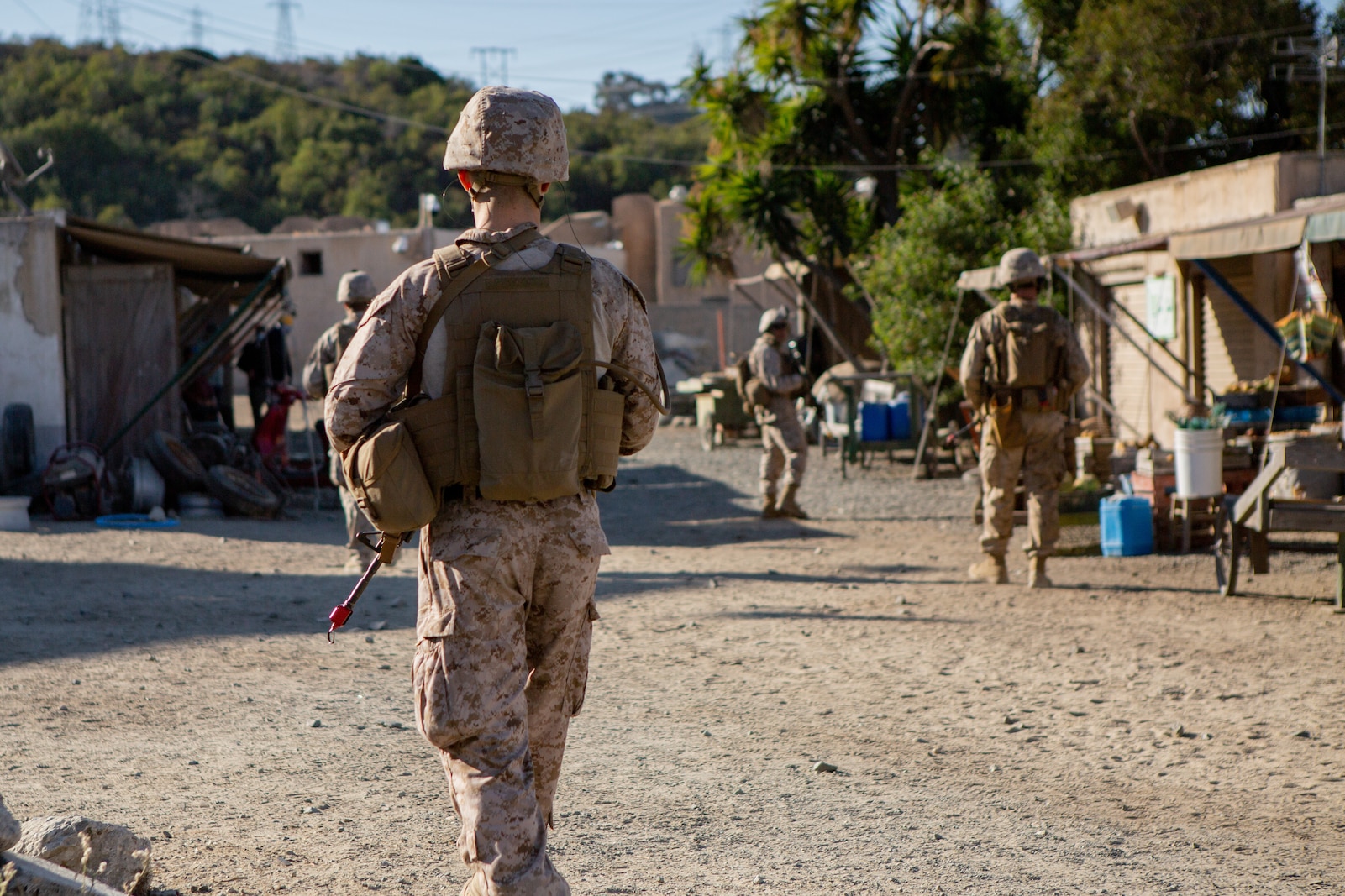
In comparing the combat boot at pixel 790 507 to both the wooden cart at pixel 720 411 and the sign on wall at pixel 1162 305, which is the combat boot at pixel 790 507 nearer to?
the sign on wall at pixel 1162 305

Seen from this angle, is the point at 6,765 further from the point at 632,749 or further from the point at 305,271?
the point at 305,271

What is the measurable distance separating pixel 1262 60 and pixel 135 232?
16.0 m

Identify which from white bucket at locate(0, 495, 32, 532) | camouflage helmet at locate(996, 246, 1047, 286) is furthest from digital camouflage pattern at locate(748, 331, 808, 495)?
white bucket at locate(0, 495, 32, 532)

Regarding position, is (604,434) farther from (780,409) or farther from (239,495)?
(239,495)

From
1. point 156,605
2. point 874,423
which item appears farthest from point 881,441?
point 156,605

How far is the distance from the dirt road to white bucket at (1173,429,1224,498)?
538 millimetres

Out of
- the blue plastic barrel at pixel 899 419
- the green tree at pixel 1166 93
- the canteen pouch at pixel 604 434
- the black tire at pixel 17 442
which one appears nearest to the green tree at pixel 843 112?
the green tree at pixel 1166 93

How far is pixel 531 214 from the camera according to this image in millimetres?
3146

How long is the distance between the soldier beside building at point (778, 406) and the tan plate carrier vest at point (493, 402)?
8.67 m

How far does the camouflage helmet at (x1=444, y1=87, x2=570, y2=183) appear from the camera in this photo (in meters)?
3.02

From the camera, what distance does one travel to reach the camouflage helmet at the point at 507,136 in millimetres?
3016

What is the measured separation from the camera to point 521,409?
290 centimetres

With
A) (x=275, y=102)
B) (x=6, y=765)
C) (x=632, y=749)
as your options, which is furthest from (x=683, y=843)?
(x=275, y=102)

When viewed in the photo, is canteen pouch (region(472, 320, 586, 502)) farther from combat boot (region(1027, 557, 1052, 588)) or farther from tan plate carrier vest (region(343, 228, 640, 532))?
combat boot (region(1027, 557, 1052, 588))
